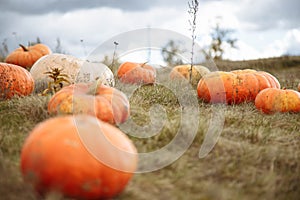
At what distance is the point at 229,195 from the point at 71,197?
1040 millimetres

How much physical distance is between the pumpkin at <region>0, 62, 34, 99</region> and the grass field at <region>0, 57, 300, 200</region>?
0.67 metres

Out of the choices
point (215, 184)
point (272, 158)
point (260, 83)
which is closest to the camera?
point (215, 184)

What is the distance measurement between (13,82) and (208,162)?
3288 millimetres

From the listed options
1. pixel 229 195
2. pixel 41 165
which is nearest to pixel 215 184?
pixel 229 195

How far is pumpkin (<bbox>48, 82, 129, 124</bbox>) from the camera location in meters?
3.25

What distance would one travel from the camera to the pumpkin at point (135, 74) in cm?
746

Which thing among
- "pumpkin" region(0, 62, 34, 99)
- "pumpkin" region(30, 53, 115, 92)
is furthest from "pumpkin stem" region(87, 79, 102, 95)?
"pumpkin" region(30, 53, 115, 92)

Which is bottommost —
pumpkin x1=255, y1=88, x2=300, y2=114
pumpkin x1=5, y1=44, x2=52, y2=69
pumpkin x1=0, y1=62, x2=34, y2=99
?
pumpkin x1=255, y1=88, x2=300, y2=114

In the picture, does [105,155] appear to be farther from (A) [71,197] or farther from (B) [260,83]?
(B) [260,83]

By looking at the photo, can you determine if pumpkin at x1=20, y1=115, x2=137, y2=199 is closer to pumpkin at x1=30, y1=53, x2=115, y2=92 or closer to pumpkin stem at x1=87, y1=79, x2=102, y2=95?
pumpkin stem at x1=87, y1=79, x2=102, y2=95

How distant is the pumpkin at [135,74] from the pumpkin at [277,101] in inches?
116

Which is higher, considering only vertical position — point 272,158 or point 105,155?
point 105,155

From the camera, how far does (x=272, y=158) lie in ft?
9.68

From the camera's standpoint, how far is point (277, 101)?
201 inches
